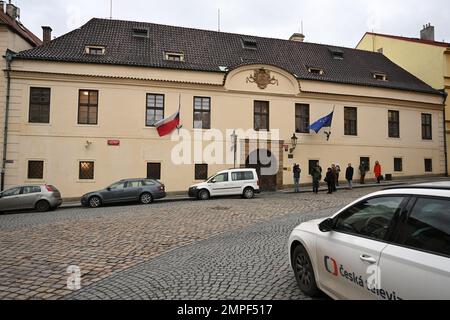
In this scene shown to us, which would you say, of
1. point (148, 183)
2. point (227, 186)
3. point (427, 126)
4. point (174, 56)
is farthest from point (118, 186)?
point (427, 126)

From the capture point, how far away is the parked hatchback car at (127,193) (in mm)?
18125

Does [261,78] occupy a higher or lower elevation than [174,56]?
lower

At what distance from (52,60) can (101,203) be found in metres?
9.96

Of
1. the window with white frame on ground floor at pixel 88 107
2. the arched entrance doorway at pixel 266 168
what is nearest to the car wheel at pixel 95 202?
the window with white frame on ground floor at pixel 88 107

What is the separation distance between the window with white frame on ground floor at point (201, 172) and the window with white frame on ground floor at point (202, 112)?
266 cm

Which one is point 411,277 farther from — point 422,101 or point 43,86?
point 422,101

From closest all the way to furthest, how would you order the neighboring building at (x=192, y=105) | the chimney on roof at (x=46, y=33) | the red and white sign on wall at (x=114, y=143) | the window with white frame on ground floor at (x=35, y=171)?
the window with white frame on ground floor at (x=35, y=171)
the neighboring building at (x=192, y=105)
the red and white sign on wall at (x=114, y=143)
the chimney on roof at (x=46, y=33)

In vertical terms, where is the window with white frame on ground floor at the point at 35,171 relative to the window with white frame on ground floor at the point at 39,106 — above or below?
below

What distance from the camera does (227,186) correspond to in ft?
65.6

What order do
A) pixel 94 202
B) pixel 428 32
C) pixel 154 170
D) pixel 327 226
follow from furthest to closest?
pixel 428 32 < pixel 154 170 < pixel 94 202 < pixel 327 226

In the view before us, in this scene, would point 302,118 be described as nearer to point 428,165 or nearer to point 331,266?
point 428,165

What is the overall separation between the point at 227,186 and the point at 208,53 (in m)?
11.2

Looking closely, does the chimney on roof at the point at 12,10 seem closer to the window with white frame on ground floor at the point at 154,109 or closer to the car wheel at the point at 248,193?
the window with white frame on ground floor at the point at 154,109
